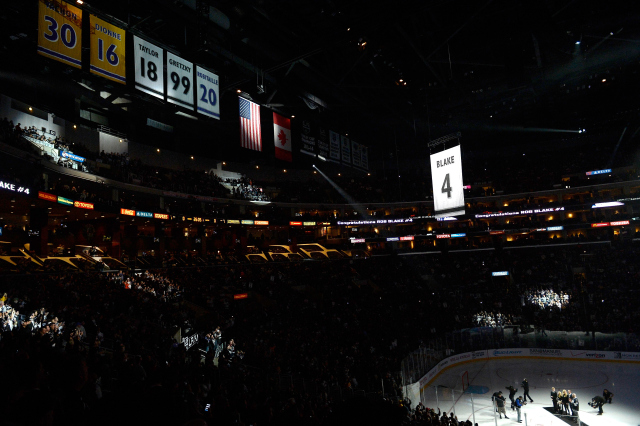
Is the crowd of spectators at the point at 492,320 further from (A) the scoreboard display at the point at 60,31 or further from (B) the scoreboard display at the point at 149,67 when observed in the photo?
(A) the scoreboard display at the point at 60,31

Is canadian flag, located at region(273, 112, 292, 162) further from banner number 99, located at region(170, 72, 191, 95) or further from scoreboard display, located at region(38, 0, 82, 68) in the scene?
scoreboard display, located at region(38, 0, 82, 68)

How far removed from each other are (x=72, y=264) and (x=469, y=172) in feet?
132

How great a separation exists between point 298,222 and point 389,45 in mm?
29244

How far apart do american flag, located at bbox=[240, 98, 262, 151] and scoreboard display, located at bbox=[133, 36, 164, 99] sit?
2943 millimetres

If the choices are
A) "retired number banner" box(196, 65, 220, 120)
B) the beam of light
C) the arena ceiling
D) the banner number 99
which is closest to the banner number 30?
the arena ceiling

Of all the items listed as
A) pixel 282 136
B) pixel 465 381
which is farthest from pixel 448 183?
pixel 465 381

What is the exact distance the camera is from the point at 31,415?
186cm

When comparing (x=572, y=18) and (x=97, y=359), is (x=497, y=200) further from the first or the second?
(x=97, y=359)

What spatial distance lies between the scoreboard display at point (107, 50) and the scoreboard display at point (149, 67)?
1.13 ft

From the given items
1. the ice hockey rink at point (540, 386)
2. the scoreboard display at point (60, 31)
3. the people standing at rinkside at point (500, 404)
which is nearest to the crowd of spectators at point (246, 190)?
the ice hockey rink at point (540, 386)

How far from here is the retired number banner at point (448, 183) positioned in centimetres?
1211

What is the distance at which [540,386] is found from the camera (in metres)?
20.5

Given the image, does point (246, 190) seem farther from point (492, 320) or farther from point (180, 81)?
point (180, 81)

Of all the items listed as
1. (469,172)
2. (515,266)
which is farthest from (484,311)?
(469,172)
